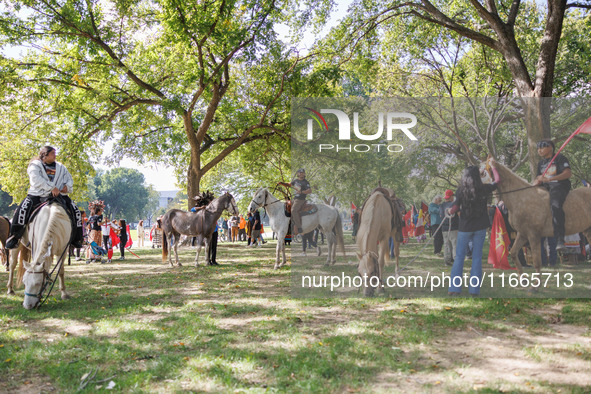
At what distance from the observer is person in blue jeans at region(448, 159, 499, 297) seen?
8.20 metres

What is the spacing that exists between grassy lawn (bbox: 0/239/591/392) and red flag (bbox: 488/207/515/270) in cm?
71

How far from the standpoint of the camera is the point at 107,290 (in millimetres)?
9977

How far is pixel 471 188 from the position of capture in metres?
8.23

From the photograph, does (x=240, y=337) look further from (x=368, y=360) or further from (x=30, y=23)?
(x=30, y=23)

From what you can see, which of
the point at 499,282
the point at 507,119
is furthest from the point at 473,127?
the point at 499,282

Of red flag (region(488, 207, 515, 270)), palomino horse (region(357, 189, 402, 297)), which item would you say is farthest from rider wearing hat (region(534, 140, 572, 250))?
palomino horse (region(357, 189, 402, 297))

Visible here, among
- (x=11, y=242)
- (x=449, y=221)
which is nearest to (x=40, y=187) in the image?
(x=11, y=242)

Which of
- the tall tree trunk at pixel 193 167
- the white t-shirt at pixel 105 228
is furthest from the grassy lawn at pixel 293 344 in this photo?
the tall tree trunk at pixel 193 167

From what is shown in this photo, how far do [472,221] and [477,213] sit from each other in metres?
0.17

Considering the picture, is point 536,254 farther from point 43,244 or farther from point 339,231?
point 43,244

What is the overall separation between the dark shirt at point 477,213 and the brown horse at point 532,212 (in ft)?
1.04

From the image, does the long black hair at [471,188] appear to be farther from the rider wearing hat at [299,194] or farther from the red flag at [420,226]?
the rider wearing hat at [299,194]

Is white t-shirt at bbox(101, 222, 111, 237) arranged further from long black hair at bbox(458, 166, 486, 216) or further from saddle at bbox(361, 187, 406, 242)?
long black hair at bbox(458, 166, 486, 216)

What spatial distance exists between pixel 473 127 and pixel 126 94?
51.5ft
